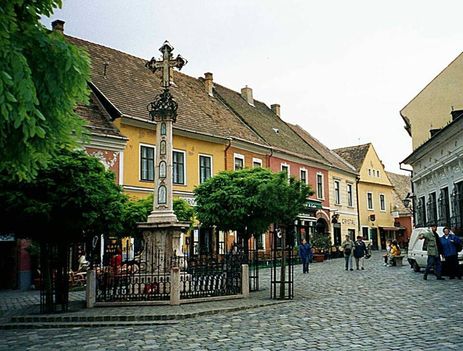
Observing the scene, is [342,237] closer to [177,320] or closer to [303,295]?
[303,295]

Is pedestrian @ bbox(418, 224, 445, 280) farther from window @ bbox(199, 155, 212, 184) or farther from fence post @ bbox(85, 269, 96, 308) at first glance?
window @ bbox(199, 155, 212, 184)

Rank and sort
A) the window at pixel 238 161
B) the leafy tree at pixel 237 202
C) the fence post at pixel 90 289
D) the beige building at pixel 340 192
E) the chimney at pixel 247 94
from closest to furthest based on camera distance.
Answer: the fence post at pixel 90 289 → the leafy tree at pixel 237 202 → the window at pixel 238 161 → the chimney at pixel 247 94 → the beige building at pixel 340 192

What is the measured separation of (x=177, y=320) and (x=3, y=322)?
423 centimetres

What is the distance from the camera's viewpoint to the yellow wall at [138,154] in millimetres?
26438

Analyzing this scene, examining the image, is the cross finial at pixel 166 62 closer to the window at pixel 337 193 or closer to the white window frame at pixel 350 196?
the window at pixel 337 193

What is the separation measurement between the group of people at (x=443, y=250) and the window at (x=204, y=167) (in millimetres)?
14083

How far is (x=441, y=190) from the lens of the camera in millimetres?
26562

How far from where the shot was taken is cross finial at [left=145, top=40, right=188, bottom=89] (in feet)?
54.7

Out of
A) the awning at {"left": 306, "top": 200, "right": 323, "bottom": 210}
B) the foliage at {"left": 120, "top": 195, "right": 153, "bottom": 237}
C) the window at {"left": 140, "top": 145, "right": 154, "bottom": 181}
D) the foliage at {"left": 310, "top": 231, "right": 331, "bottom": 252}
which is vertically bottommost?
the foliage at {"left": 310, "top": 231, "right": 331, "bottom": 252}

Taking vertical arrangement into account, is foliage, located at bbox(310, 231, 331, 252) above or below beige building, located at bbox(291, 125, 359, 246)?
below

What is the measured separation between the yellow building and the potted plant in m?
13.0

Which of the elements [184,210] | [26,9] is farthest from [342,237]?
[26,9]

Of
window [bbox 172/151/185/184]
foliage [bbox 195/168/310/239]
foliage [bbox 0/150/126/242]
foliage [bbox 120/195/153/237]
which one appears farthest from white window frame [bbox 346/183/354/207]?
foliage [bbox 0/150/126/242]

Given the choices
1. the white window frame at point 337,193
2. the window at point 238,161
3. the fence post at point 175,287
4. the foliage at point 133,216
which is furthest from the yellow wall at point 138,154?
the white window frame at point 337,193
